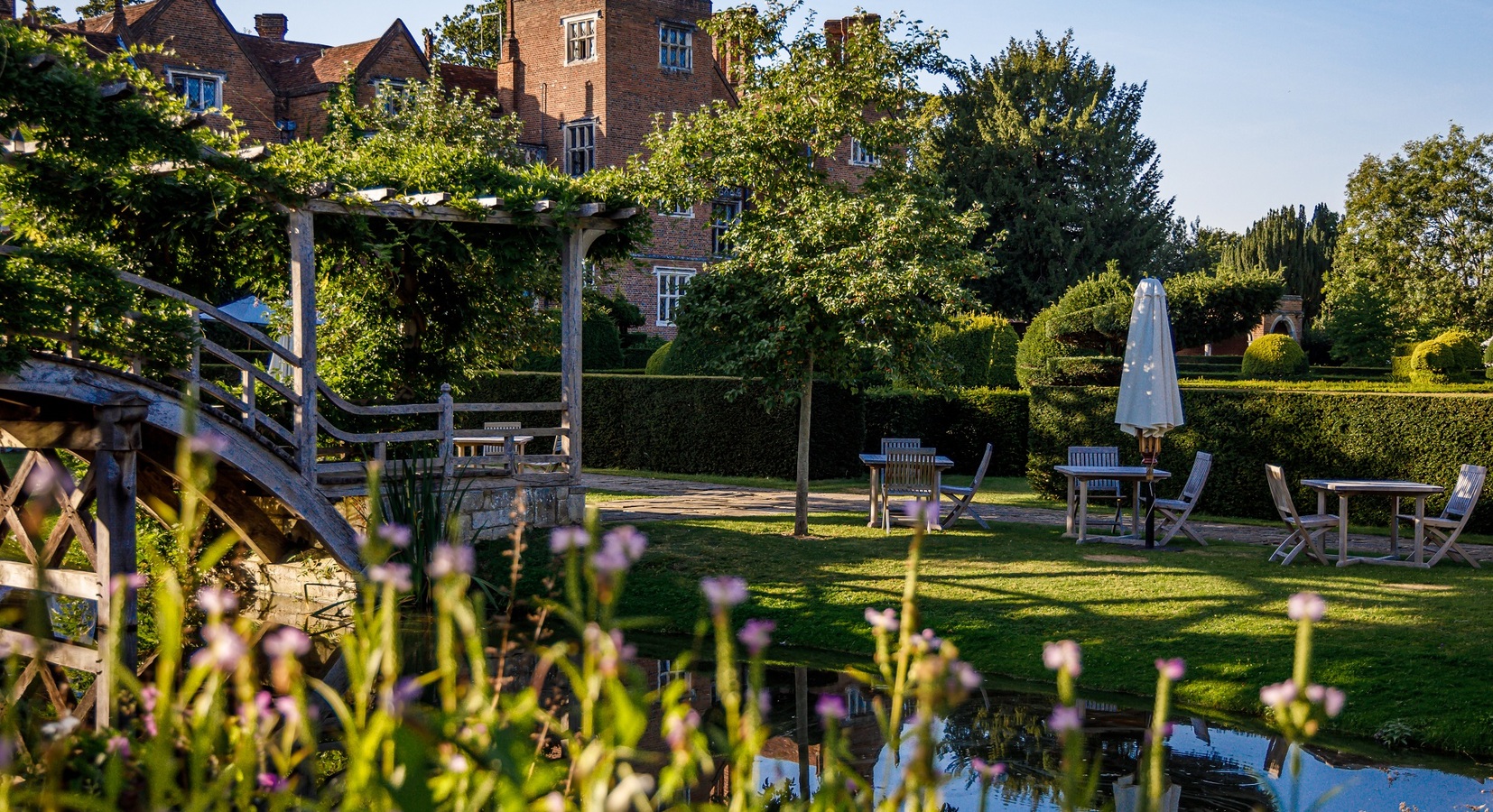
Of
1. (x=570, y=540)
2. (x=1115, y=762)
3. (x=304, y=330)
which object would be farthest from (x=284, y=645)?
(x=304, y=330)

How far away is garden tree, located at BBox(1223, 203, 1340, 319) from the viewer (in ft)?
188

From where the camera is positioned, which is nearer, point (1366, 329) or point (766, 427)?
point (766, 427)

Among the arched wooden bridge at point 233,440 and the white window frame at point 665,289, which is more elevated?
the white window frame at point 665,289

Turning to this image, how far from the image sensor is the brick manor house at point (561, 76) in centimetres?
→ 3291

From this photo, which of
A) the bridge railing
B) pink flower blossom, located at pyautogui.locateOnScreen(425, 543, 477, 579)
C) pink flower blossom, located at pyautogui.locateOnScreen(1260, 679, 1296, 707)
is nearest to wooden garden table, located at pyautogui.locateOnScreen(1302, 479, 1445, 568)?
the bridge railing

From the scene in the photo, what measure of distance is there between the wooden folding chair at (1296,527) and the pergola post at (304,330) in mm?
8180

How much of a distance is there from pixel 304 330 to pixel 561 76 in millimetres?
26517

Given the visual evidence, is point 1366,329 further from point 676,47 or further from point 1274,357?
point 676,47

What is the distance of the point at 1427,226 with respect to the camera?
5219 centimetres

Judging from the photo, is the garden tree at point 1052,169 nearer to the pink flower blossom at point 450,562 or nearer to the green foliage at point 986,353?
the green foliage at point 986,353

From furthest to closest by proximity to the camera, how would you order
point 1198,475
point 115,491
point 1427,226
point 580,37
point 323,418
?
point 1427,226 → point 580,37 → point 1198,475 → point 323,418 → point 115,491

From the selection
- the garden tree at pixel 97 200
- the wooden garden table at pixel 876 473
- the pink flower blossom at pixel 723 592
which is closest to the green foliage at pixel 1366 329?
the wooden garden table at pixel 876 473

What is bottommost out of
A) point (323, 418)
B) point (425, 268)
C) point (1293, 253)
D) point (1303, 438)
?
point (1303, 438)

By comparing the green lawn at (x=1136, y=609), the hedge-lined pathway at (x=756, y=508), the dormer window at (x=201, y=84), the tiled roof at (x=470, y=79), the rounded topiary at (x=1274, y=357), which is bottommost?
the green lawn at (x=1136, y=609)
